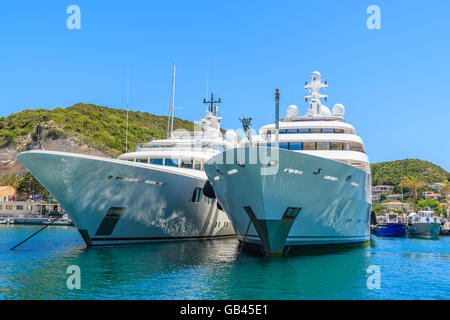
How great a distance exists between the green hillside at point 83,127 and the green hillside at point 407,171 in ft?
220

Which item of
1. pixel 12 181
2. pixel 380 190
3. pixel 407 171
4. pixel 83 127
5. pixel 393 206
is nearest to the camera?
pixel 12 181

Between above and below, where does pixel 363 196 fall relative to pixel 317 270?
above

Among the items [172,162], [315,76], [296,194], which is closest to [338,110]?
[315,76]

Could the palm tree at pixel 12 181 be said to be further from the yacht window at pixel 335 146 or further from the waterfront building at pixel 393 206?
the waterfront building at pixel 393 206

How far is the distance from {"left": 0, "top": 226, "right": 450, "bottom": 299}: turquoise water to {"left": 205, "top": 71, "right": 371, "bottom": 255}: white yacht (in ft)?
3.14

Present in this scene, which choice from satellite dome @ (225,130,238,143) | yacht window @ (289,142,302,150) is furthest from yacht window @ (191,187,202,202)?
satellite dome @ (225,130,238,143)

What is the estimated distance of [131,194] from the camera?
20312 millimetres

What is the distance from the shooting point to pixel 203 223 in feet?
82.5

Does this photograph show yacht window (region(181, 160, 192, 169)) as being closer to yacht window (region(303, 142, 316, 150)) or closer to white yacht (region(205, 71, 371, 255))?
white yacht (region(205, 71, 371, 255))

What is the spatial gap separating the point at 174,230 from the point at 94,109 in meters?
81.6

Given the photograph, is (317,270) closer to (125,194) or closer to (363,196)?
(363,196)

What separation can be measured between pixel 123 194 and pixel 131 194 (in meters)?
0.41

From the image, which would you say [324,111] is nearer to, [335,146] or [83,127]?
[335,146]
